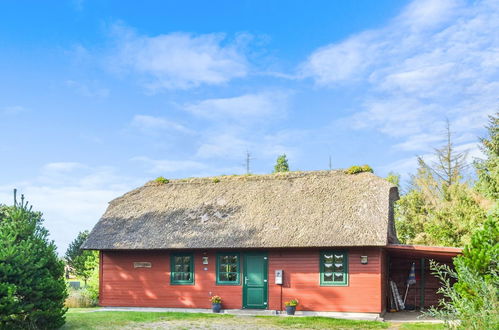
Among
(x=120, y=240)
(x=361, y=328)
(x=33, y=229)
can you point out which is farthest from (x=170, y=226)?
(x=361, y=328)

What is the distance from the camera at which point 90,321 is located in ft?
49.2

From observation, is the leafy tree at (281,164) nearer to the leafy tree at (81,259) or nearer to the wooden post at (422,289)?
the leafy tree at (81,259)

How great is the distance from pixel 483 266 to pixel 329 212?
10281 mm

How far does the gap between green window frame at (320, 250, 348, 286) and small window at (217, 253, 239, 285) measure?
9.77ft

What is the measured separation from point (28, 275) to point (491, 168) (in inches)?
703

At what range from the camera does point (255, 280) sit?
59.3ft

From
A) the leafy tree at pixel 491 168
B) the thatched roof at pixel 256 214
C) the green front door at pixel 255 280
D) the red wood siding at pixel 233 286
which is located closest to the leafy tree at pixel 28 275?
the thatched roof at pixel 256 214

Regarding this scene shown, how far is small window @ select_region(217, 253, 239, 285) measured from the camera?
1838 centimetres

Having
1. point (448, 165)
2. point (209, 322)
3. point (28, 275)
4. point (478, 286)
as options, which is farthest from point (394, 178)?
point (478, 286)

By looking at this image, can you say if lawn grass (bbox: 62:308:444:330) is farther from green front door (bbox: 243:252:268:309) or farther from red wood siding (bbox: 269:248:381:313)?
green front door (bbox: 243:252:268:309)

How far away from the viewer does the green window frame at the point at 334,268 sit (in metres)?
17.0

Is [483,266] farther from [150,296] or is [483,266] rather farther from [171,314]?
[150,296]

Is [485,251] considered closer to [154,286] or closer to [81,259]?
[154,286]

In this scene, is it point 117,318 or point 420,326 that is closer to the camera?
point 420,326
